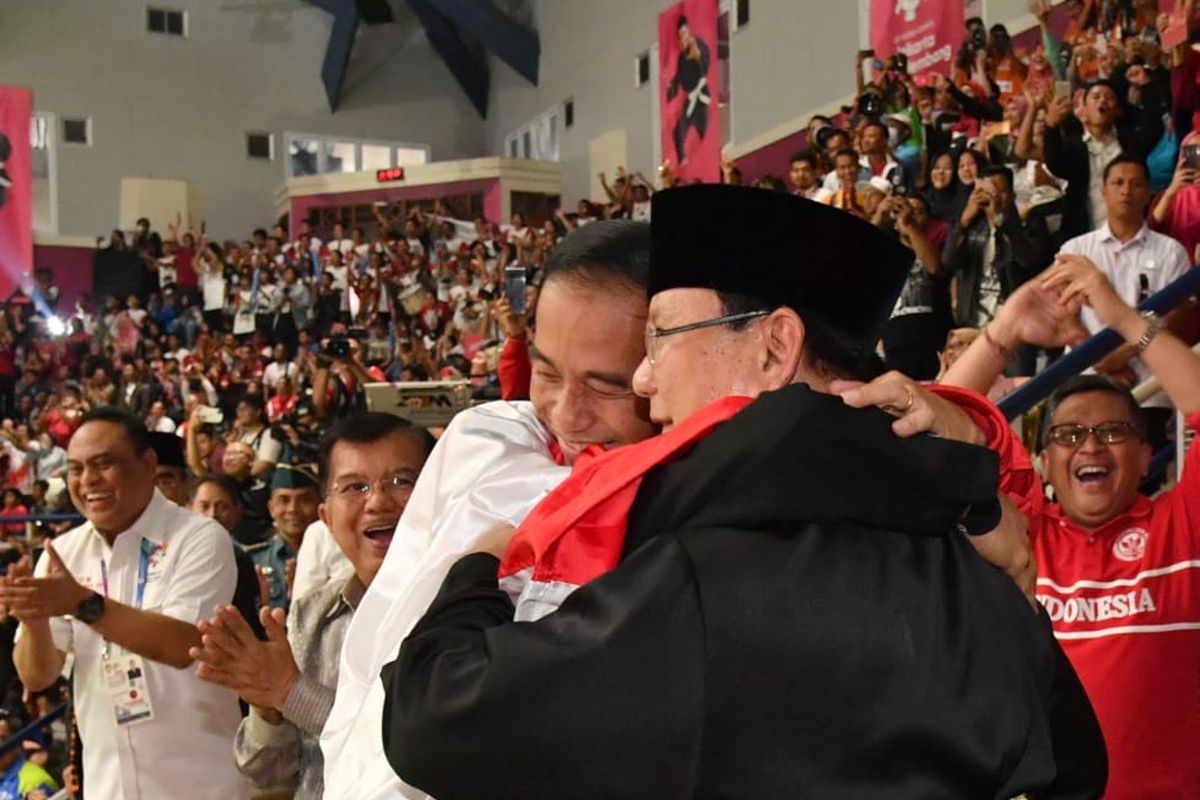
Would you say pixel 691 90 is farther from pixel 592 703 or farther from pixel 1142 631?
pixel 592 703

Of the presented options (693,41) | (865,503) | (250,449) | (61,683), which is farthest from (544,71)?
(865,503)

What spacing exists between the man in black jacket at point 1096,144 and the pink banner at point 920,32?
4.00 m

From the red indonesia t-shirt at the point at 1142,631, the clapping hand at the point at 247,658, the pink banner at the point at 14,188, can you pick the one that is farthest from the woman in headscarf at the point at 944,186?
the pink banner at the point at 14,188

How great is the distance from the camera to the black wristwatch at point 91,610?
273 cm

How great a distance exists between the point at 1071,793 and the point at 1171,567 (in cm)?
130

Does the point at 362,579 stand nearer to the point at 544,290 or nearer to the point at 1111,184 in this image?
the point at 544,290

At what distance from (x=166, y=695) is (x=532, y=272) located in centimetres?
977

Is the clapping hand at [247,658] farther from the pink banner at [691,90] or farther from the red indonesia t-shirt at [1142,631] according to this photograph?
the pink banner at [691,90]

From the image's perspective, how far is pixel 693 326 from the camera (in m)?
1.16

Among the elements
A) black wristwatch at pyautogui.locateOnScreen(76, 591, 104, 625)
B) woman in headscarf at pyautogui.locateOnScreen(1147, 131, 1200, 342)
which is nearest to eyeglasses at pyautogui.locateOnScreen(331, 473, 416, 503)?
black wristwatch at pyautogui.locateOnScreen(76, 591, 104, 625)

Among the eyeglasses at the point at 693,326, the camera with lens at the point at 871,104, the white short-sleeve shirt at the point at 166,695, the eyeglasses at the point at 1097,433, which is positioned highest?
the camera with lens at the point at 871,104

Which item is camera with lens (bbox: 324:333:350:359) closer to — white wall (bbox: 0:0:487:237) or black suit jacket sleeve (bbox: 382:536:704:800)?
black suit jacket sleeve (bbox: 382:536:704:800)

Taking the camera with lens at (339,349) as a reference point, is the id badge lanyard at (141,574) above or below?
below

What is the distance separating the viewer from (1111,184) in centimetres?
506
